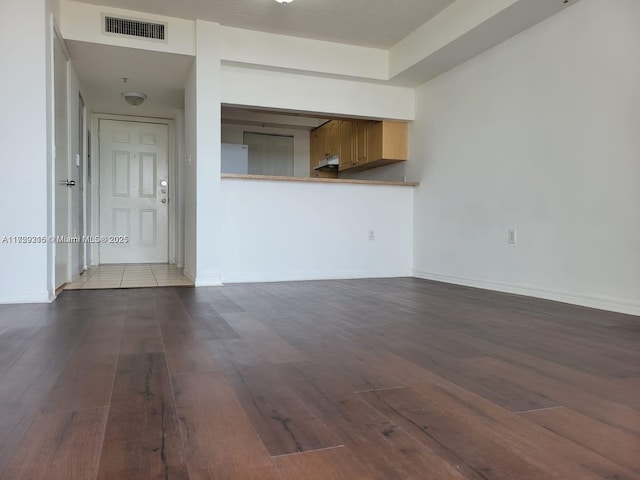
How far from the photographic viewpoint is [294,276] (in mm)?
4289

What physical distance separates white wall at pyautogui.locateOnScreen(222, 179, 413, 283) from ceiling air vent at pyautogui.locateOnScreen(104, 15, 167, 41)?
4.36 ft

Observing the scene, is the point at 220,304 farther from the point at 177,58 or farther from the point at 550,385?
the point at 177,58

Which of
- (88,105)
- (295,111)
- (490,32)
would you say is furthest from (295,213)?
(88,105)

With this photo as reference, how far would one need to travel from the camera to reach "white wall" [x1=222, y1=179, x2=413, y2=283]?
13.5 ft

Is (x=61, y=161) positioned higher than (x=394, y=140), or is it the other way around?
(x=394, y=140)

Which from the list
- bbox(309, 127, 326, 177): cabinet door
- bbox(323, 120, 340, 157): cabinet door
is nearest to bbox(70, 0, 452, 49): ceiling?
bbox(323, 120, 340, 157): cabinet door

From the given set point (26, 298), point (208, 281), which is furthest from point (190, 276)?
point (26, 298)

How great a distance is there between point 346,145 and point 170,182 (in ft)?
8.01

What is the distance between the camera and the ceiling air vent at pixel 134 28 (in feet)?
11.9

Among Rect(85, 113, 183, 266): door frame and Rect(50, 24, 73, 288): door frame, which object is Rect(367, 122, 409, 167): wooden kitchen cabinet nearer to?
Rect(85, 113, 183, 266): door frame

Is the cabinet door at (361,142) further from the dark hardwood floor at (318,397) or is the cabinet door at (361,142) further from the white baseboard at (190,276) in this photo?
the dark hardwood floor at (318,397)

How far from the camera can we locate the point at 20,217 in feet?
9.41

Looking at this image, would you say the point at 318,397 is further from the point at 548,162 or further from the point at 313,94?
the point at 313,94

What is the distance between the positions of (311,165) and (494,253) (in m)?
4.10
